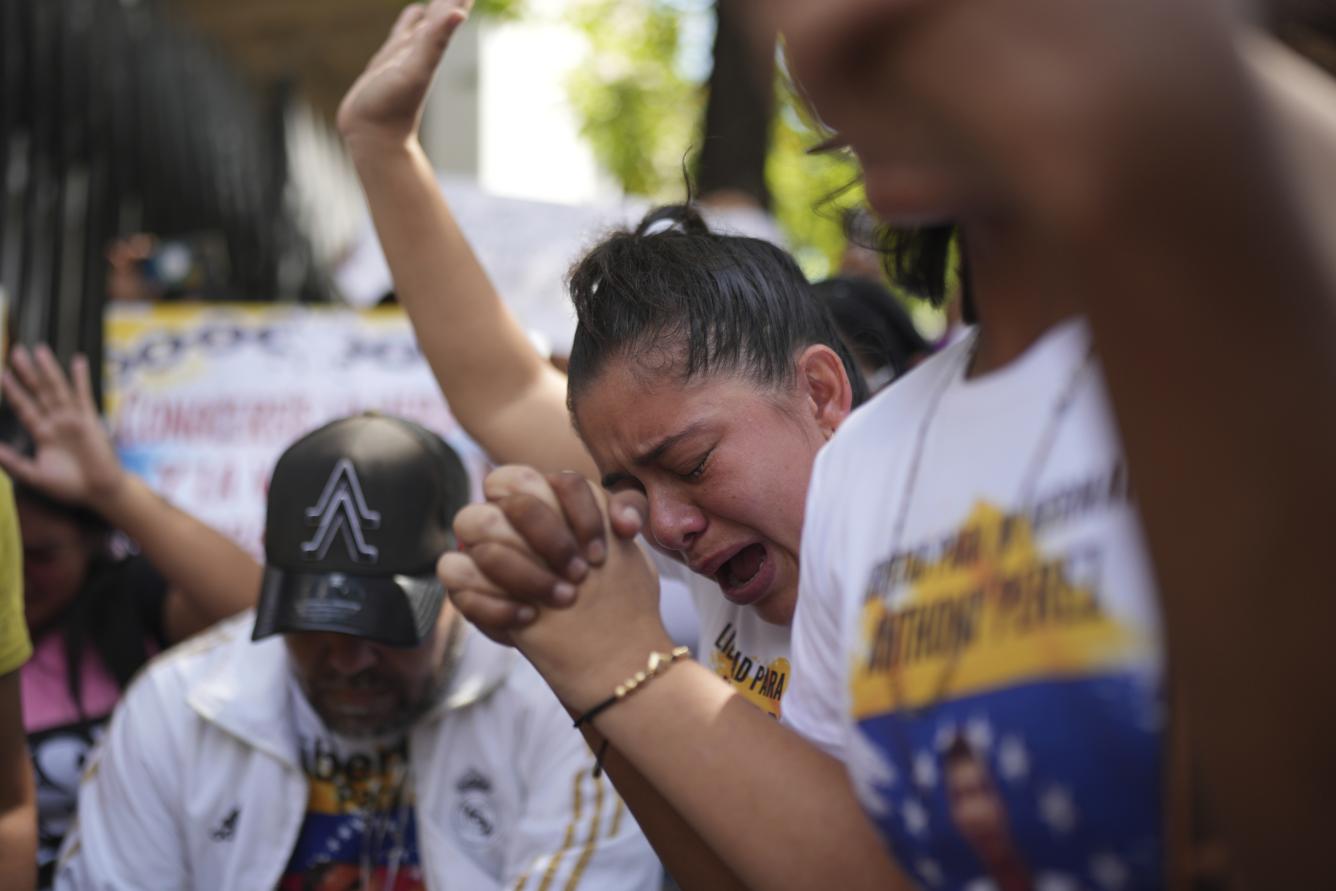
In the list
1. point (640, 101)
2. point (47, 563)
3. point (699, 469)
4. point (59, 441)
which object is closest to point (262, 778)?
point (47, 563)

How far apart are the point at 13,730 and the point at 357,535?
673 mm

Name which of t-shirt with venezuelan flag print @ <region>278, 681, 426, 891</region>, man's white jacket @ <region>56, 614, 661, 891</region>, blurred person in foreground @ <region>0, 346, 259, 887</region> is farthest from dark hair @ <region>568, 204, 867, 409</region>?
blurred person in foreground @ <region>0, 346, 259, 887</region>

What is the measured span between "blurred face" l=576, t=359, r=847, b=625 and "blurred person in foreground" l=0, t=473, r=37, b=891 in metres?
1.06

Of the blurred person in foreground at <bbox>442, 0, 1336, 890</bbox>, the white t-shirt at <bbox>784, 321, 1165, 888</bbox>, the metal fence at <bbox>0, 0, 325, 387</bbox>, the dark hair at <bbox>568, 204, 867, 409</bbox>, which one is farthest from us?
the metal fence at <bbox>0, 0, 325, 387</bbox>

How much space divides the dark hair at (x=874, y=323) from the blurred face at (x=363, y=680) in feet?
3.62

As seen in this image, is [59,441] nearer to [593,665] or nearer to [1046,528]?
[593,665]

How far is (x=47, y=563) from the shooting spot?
3141 mm

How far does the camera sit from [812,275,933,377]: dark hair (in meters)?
3.05

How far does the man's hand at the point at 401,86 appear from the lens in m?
2.20

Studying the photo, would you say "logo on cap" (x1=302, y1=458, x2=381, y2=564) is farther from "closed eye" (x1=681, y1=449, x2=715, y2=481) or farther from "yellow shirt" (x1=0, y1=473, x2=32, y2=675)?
"closed eye" (x1=681, y1=449, x2=715, y2=481)

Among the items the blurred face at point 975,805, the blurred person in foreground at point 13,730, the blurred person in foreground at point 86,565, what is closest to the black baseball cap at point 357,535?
the blurred person in foreground at point 13,730

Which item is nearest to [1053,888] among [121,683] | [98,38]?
[121,683]

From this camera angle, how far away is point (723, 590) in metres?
1.87

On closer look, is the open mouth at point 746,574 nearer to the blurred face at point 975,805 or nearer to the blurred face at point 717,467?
the blurred face at point 717,467
